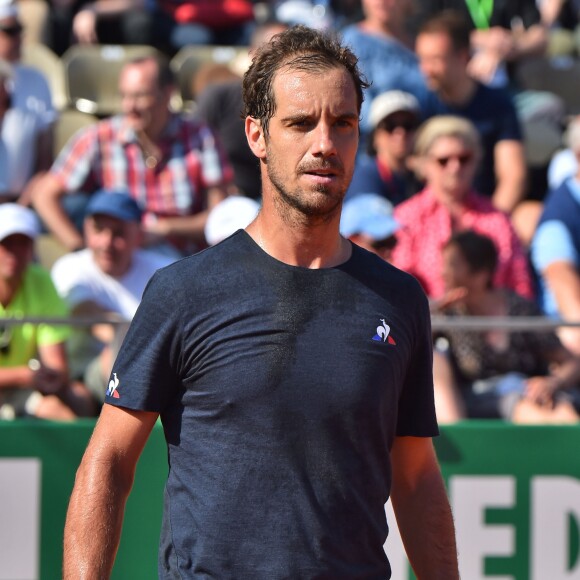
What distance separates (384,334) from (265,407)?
0.98 feet

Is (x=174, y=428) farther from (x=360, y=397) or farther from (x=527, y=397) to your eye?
(x=527, y=397)

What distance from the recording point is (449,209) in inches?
257

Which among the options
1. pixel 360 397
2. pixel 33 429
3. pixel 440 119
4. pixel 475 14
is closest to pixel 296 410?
pixel 360 397

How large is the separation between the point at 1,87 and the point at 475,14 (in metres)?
4.26

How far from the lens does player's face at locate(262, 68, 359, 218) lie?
2346 millimetres

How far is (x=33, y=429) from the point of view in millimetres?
4953

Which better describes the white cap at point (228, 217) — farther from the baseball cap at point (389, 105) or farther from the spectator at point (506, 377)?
the spectator at point (506, 377)

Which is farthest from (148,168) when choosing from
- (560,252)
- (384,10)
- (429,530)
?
(429,530)

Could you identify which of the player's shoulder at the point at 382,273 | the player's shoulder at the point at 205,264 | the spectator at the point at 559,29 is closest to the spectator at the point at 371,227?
the player's shoulder at the point at 382,273

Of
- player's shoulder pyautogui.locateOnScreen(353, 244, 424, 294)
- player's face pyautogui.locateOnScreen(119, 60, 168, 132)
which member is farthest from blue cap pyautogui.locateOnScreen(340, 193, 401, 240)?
player's shoulder pyautogui.locateOnScreen(353, 244, 424, 294)

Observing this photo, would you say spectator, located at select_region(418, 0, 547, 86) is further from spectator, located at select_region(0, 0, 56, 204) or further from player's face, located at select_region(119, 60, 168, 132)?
spectator, located at select_region(0, 0, 56, 204)

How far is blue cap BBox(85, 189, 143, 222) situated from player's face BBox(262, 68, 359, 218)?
385 centimetres

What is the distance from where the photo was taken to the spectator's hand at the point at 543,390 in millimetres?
5133

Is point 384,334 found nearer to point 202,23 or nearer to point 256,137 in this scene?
point 256,137
